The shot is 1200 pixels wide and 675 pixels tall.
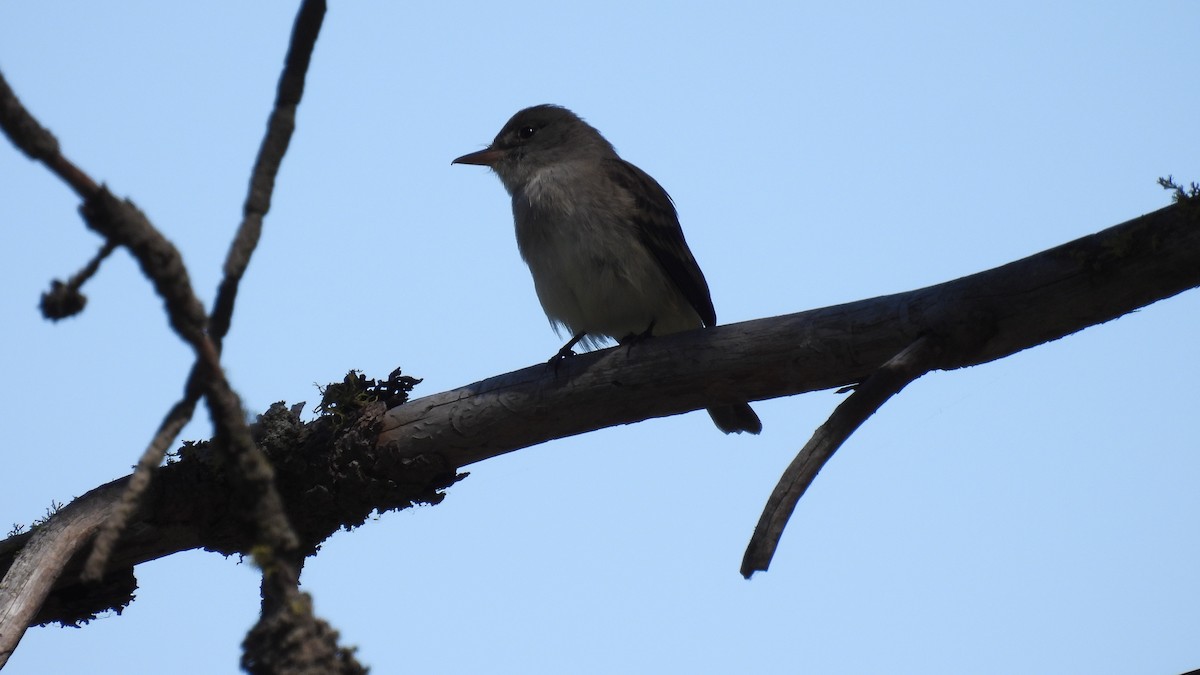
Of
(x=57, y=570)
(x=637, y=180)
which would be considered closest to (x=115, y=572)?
(x=57, y=570)

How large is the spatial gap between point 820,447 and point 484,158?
4.46 metres

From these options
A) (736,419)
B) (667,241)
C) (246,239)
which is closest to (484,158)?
(667,241)

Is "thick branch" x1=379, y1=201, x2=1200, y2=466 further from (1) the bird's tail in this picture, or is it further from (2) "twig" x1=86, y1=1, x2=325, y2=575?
(2) "twig" x1=86, y1=1, x2=325, y2=575

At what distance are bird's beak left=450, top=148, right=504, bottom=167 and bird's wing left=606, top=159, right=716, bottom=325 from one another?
1027 mm

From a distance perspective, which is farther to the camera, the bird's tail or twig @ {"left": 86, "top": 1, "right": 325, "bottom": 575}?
the bird's tail

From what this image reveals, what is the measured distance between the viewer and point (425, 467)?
512 cm

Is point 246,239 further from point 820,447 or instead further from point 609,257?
point 609,257

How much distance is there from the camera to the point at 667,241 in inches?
258

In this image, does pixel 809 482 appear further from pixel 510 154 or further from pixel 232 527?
pixel 510 154

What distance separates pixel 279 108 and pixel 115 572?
3.68m

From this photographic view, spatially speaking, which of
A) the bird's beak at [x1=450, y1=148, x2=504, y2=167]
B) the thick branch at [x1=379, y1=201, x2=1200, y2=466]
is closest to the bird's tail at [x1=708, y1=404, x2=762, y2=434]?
the thick branch at [x1=379, y1=201, x2=1200, y2=466]

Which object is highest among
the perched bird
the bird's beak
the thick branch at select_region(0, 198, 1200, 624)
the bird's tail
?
the bird's beak

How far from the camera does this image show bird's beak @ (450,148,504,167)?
7.61 m

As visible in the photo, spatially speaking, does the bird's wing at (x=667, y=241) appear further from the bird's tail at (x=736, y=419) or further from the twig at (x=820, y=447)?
the twig at (x=820, y=447)
